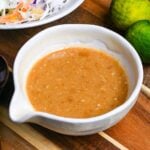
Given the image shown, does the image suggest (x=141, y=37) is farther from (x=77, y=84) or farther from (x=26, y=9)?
(x=26, y=9)

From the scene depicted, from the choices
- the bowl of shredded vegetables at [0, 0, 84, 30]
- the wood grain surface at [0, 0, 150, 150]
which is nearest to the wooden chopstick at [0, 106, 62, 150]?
the wood grain surface at [0, 0, 150, 150]

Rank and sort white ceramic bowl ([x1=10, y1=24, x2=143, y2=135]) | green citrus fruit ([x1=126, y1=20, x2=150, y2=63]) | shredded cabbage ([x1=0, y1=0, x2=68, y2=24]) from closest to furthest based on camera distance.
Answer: white ceramic bowl ([x1=10, y1=24, x2=143, y2=135]) → green citrus fruit ([x1=126, y1=20, x2=150, y2=63]) → shredded cabbage ([x1=0, y1=0, x2=68, y2=24])

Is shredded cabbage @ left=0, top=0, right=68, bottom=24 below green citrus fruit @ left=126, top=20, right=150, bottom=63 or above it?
below

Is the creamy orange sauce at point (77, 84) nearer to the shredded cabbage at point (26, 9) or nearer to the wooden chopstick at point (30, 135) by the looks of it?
the wooden chopstick at point (30, 135)

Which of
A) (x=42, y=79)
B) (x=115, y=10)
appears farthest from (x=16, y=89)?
(x=115, y=10)

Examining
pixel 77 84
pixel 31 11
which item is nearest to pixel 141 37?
pixel 77 84

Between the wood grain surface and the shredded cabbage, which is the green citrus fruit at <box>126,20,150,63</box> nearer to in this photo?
the wood grain surface

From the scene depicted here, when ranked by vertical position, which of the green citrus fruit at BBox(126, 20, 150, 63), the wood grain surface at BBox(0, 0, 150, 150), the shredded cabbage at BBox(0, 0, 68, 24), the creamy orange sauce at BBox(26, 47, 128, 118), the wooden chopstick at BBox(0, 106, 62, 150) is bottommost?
the wooden chopstick at BBox(0, 106, 62, 150)
